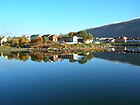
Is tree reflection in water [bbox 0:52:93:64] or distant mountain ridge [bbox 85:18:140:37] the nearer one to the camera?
tree reflection in water [bbox 0:52:93:64]

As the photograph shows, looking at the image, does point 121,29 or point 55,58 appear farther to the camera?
point 121,29

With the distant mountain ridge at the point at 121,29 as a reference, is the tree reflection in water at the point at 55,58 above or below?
below

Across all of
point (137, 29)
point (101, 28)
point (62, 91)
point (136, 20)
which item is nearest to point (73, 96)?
point (62, 91)

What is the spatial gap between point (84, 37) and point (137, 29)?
7037cm

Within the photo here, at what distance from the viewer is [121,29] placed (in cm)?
15812

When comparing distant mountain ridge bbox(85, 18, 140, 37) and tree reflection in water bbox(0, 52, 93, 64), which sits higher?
distant mountain ridge bbox(85, 18, 140, 37)

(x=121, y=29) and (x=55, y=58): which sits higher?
(x=121, y=29)

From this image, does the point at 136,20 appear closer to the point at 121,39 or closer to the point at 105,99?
the point at 121,39

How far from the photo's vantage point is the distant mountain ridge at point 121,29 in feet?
470

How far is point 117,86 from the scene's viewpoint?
1335 centimetres

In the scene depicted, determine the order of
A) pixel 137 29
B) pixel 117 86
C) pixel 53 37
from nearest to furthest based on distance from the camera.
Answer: pixel 117 86 → pixel 53 37 → pixel 137 29

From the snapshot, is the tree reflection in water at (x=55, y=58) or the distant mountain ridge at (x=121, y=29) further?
the distant mountain ridge at (x=121, y=29)

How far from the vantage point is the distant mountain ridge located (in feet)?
470

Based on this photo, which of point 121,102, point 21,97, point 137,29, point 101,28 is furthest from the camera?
point 101,28
